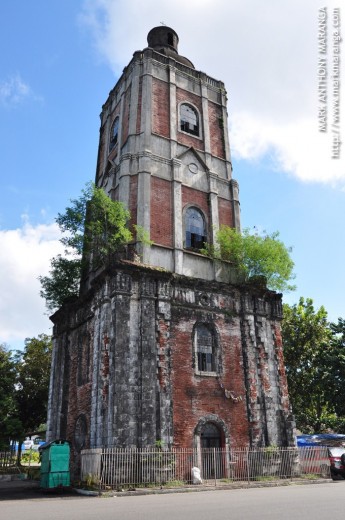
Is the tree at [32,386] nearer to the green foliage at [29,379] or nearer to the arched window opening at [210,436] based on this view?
the green foliage at [29,379]

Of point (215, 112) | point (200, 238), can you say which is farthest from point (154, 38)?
point (200, 238)

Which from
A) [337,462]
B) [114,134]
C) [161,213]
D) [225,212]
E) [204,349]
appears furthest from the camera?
[114,134]

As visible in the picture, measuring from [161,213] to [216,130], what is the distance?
23.4ft

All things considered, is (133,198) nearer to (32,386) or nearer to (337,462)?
(337,462)

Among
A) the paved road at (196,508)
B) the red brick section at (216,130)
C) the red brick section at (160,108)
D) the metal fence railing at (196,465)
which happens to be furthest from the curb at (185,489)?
the red brick section at (216,130)

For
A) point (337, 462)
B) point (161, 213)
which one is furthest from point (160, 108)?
point (337, 462)

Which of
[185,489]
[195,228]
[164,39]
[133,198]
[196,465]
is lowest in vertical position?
[185,489]

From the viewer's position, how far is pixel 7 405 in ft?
78.1

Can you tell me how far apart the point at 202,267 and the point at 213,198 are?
3.86m

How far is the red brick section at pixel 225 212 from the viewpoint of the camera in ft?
70.8

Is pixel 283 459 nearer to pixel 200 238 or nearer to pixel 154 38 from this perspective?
pixel 200 238

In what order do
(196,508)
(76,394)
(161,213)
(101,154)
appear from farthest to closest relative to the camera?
(101,154)
(161,213)
(76,394)
(196,508)

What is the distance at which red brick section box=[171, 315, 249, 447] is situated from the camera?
15734 millimetres

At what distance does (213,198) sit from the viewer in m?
21.4
